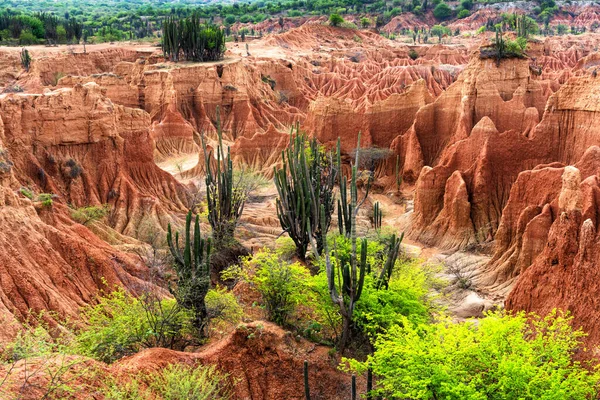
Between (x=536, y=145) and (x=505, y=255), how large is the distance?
7641 millimetres

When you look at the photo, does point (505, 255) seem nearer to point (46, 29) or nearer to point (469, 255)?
point (469, 255)

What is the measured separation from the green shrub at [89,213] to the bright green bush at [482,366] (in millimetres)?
16907

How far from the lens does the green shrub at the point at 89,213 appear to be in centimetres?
2669

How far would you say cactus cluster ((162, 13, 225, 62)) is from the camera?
6750 cm

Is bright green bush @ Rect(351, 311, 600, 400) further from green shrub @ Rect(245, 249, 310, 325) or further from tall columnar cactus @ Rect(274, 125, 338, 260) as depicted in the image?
tall columnar cactus @ Rect(274, 125, 338, 260)

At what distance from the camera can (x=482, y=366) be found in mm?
13180

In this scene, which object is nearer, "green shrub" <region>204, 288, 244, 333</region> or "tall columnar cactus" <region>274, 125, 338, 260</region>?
"green shrub" <region>204, 288, 244, 333</region>

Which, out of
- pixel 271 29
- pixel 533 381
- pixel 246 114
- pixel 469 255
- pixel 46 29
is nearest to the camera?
pixel 533 381

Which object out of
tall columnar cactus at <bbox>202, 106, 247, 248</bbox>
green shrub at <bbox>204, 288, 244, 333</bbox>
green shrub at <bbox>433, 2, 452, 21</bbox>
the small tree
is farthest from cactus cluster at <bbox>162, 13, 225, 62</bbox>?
green shrub at <bbox>433, 2, 452, 21</bbox>

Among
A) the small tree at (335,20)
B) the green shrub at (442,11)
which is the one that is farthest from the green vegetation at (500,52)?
the green shrub at (442,11)

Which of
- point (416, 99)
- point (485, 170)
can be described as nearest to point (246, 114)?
point (416, 99)

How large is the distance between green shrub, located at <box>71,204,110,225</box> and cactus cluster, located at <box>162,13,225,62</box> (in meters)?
41.4

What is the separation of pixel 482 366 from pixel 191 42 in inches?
2392

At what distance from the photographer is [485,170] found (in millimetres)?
28516
